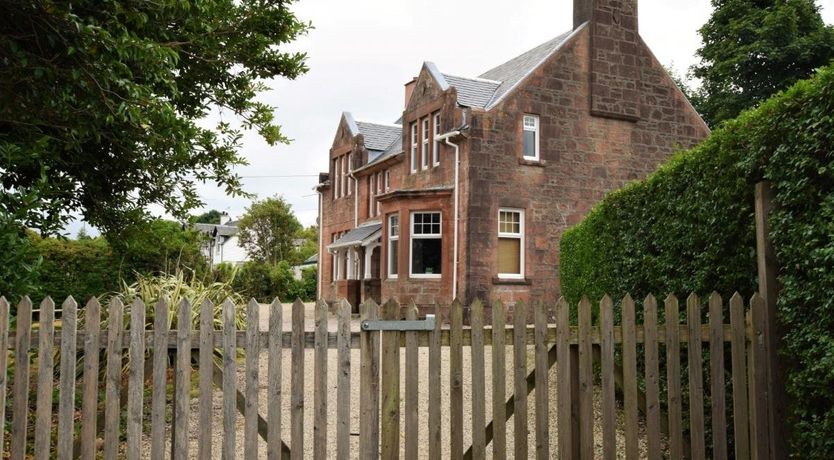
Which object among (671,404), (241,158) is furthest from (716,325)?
(241,158)

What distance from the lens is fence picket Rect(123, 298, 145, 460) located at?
17.4ft

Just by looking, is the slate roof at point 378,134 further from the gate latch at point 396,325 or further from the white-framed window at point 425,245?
the gate latch at point 396,325

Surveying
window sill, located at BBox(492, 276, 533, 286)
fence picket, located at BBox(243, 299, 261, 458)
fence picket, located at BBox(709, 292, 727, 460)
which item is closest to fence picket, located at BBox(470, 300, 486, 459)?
fence picket, located at BBox(243, 299, 261, 458)

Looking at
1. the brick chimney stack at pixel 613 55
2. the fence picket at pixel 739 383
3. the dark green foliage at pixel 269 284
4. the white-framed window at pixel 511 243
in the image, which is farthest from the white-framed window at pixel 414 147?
the fence picket at pixel 739 383

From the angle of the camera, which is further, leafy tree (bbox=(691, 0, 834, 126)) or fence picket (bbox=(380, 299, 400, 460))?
leafy tree (bbox=(691, 0, 834, 126))

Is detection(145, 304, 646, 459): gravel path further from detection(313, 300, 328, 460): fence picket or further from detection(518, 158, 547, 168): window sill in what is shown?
detection(518, 158, 547, 168): window sill

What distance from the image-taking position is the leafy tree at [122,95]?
670cm

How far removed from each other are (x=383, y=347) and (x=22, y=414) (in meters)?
2.49

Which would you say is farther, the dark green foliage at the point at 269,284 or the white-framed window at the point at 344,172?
the dark green foliage at the point at 269,284

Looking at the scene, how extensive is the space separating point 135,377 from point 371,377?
1.61m

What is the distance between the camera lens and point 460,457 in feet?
18.4

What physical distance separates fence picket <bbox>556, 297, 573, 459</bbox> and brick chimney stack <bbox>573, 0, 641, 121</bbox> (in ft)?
56.7

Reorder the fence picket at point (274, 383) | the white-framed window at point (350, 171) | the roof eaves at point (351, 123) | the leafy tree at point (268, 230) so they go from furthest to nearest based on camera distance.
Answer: the leafy tree at point (268, 230) → the roof eaves at point (351, 123) → the white-framed window at point (350, 171) → the fence picket at point (274, 383)

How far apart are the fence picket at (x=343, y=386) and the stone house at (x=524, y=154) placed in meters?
15.4
